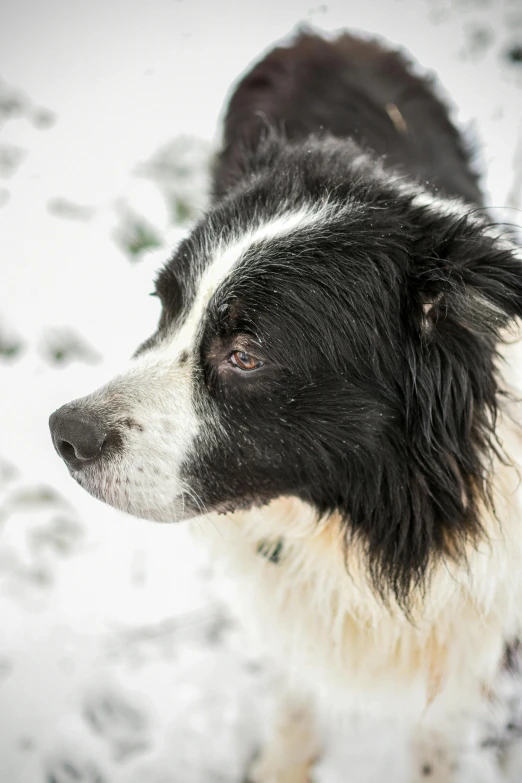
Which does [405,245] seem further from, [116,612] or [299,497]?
[116,612]

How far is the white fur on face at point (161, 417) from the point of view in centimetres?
167

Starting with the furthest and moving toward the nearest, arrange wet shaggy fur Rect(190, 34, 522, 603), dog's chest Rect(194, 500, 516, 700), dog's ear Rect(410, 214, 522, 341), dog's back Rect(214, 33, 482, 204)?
dog's back Rect(214, 33, 482, 204) < dog's chest Rect(194, 500, 516, 700) < wet shaggy fur Rect(190, 34, 522, 603) < dog's ear Rect(410, 214, 522, 341)

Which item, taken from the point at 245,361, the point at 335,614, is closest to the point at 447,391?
the point at 245,361

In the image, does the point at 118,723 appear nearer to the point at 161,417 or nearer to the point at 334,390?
the point at 161,417

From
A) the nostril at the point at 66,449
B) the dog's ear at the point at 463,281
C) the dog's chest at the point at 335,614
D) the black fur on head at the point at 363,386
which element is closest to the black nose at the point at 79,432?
the nostril at the point at 66,449

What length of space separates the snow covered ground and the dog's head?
1.11 meters

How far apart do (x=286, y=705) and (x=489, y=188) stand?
3565mm

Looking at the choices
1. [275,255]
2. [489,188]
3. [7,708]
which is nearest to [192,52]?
[489,188]

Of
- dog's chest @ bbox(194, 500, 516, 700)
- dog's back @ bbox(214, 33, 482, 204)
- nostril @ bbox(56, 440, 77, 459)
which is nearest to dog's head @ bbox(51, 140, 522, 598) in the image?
nostril @ bbox(56, 440, 77, 459)

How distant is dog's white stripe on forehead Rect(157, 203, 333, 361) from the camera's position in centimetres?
174

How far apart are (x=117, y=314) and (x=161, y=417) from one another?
2.23 m

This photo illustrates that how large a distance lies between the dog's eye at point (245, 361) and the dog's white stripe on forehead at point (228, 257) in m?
0.15

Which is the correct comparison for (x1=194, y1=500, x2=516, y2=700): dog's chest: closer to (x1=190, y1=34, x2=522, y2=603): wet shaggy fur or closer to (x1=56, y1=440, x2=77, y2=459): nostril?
(x1=190, y1=34, x2=522, y2=603): wet shaggy fur

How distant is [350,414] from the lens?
1.67 meters
